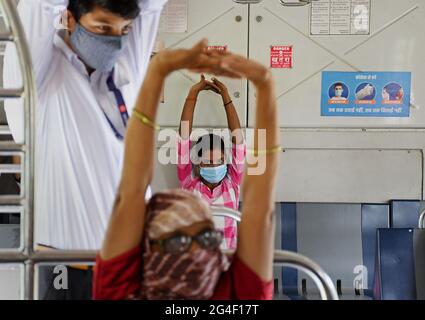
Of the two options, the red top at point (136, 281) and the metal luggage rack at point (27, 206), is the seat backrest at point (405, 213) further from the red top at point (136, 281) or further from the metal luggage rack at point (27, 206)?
the red top at point (136, 281)

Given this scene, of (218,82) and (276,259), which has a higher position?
(218,82)

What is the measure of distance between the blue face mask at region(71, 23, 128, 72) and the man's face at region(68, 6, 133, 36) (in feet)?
0.04

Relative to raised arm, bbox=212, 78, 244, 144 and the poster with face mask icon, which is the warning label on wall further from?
raised arm, bbox=212, 78, 244, 144

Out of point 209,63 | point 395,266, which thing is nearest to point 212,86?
point 395,266

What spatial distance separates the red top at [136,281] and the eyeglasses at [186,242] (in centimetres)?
9

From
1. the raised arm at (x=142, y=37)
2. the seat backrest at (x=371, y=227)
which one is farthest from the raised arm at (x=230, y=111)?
the raised arm at (x=142, y=37)

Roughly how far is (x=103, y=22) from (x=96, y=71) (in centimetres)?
15

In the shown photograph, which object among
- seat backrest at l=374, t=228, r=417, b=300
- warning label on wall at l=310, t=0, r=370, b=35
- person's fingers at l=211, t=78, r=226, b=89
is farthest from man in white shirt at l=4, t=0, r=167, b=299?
seat backrest at l=374, t=228, r=417, b=300

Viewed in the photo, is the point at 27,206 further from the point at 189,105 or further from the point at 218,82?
the point at 218,82

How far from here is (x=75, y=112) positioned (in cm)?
167

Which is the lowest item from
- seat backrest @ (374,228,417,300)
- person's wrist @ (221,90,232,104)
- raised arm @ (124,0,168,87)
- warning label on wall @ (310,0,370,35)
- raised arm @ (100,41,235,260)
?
seat backrest @ (374,228,417,300)

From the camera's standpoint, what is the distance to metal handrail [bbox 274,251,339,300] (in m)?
1.52

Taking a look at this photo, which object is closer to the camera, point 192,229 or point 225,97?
point 192,229
